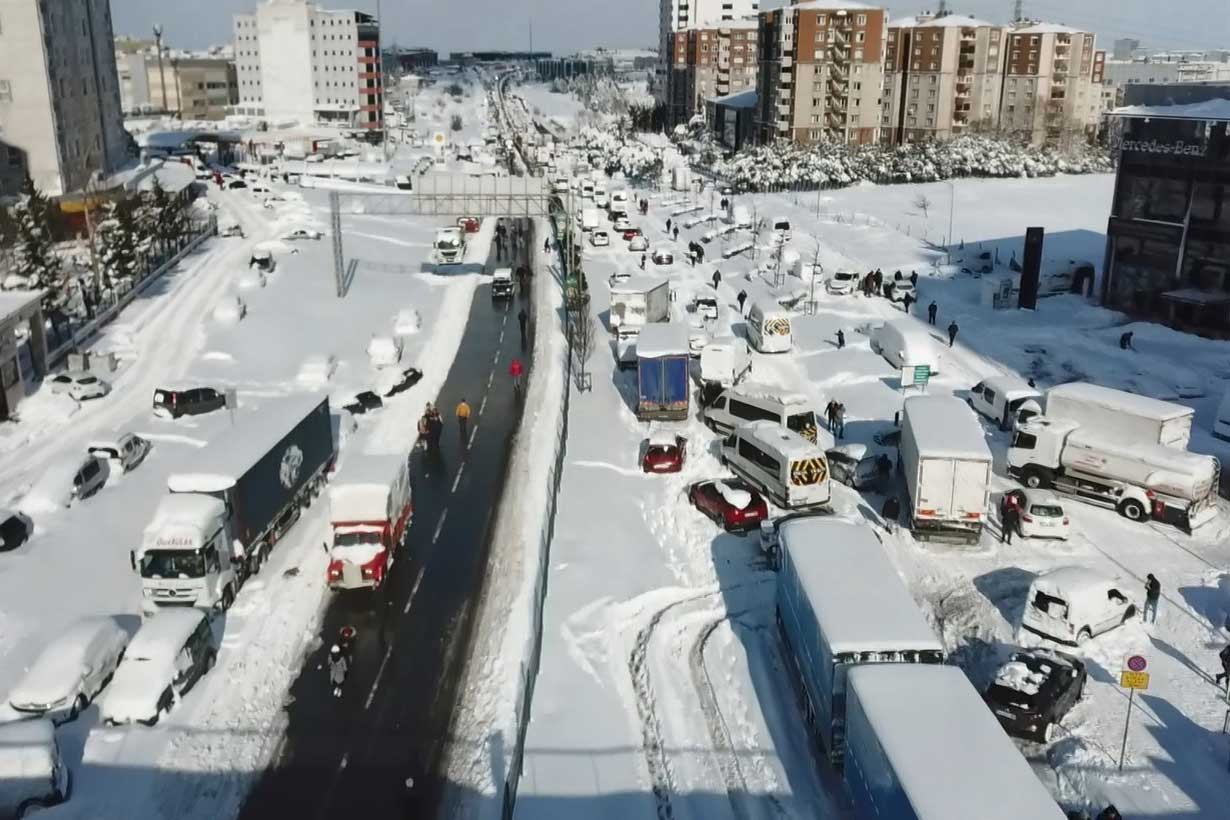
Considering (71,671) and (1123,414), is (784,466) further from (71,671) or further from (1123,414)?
(71,671)

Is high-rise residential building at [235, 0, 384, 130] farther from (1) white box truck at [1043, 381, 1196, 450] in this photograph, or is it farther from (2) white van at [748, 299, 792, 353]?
(1) white box truck at [1043, 381, 1196, 450]

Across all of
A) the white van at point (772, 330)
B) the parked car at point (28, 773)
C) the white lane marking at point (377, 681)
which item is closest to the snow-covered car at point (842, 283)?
the white van at point (772, 330)

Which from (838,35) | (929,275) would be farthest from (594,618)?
(838,35)

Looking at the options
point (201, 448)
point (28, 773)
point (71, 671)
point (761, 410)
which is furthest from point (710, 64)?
point (28, 773)

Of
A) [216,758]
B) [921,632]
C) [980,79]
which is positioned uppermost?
[980,79]

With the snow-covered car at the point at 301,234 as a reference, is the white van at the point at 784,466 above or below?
below

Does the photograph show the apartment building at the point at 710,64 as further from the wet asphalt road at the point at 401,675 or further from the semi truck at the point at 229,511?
the semi truck at the point at 229,511

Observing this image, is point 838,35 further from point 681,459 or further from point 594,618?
point 594,618
